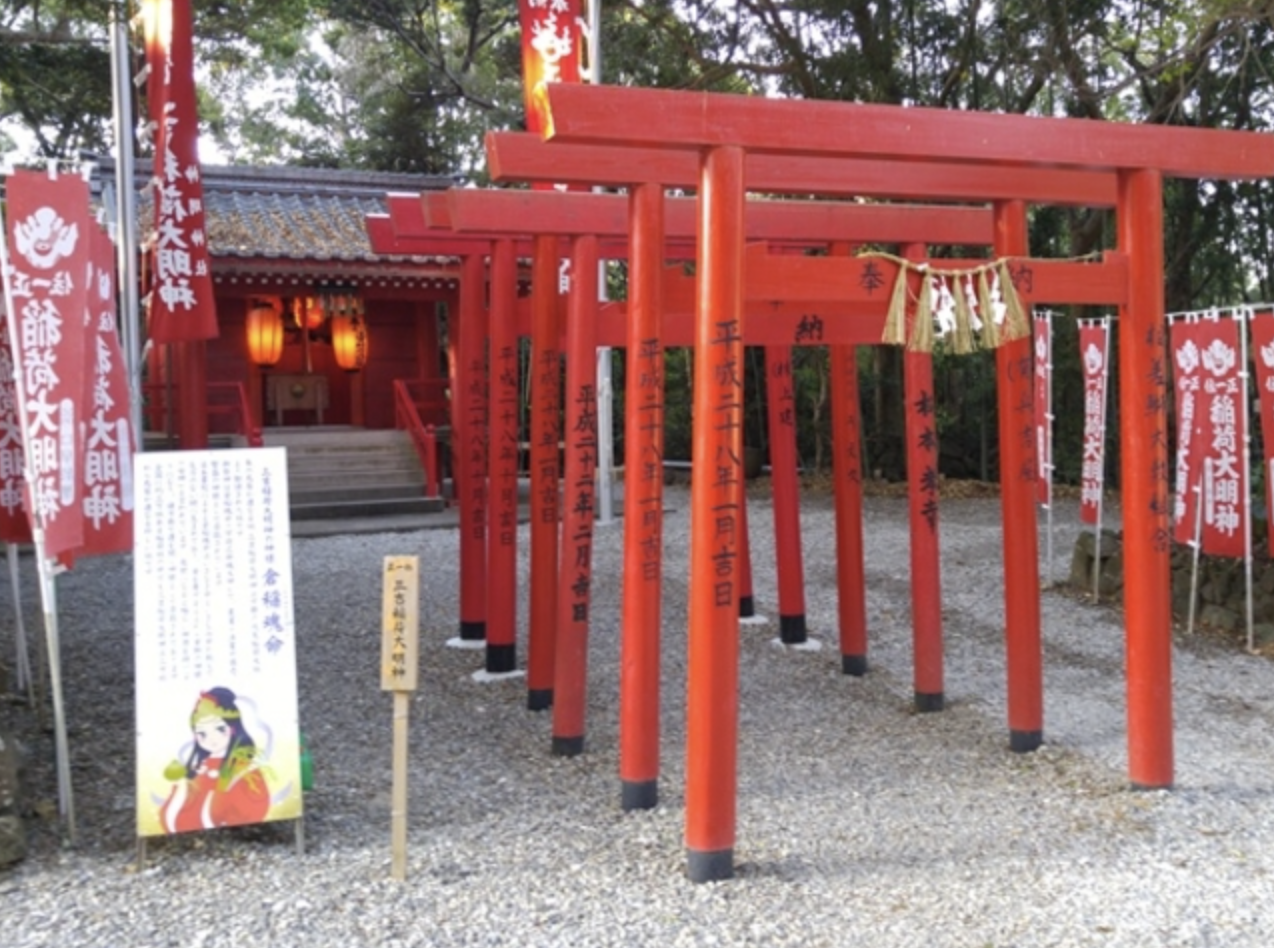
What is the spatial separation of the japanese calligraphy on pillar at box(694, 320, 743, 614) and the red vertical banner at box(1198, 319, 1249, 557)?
4769mm

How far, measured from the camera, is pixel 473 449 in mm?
7465

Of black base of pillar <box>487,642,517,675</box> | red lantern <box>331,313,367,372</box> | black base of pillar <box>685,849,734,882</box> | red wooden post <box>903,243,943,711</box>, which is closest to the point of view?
black base of pillar <box>685,849,734,882</box>

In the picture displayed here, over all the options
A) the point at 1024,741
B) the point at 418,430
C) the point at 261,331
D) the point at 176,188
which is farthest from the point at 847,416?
the point at 261,331

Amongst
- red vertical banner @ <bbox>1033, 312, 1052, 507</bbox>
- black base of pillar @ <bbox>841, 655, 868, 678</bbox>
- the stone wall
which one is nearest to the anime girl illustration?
black base of pillar @ <bbox>841, 655, 868, 678</bbox>

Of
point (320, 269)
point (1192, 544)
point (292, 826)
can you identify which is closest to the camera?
point (292, 826)

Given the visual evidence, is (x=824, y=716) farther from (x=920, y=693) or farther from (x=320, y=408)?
(x=320, y=408)

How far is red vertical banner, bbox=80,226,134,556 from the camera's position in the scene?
207 inches

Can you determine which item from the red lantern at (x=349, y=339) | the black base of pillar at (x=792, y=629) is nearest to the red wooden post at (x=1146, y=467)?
the black base of pillar at (x=792, y=629)

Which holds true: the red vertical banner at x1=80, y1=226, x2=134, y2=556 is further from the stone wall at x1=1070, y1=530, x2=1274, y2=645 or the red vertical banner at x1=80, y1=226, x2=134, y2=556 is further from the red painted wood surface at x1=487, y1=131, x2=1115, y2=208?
the stone wall at x1=1070, y1=530, x2=1274, y2=645

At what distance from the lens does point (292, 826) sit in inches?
172

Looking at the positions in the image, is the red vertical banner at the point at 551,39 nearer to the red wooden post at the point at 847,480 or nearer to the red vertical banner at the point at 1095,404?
the red wooden post at the point at 847,480

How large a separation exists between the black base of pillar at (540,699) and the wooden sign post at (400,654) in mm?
2170

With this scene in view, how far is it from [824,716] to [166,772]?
10.7 feet

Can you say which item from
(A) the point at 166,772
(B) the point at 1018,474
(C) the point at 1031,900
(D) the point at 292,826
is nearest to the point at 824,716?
(B) the point at 1018,474
